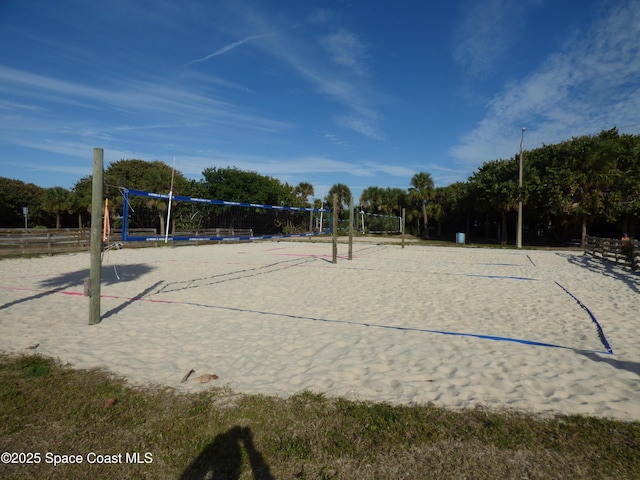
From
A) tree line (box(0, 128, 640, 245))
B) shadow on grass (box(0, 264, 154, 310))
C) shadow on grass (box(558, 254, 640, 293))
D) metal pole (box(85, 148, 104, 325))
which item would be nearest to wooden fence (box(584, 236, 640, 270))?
shadow on grass (box(558, 254, 640, 293))

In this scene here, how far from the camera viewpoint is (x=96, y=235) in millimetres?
4926

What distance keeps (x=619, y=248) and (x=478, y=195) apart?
1588 cm

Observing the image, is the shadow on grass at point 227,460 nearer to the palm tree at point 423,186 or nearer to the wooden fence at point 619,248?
the wooden fence at point 619,248

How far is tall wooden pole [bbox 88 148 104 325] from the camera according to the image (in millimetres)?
4844

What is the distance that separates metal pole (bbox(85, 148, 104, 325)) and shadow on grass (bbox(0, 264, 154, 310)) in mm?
1996

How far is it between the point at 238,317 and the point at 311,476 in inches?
141

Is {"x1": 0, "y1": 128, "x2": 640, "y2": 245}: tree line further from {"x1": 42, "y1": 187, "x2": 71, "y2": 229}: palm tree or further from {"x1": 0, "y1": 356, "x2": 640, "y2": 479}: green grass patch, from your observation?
{"x1": 0, "y1": 356, "x2": 640, "y2": 479}: green grass patch

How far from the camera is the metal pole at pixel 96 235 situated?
191 inches

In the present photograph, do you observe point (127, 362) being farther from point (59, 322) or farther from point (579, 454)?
point (579, 454)

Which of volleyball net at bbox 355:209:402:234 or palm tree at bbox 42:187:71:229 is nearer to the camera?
palm tree at bbox 42:187:71:229

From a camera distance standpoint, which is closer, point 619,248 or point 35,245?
point 619,248

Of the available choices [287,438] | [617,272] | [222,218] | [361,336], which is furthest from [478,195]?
[287,438]

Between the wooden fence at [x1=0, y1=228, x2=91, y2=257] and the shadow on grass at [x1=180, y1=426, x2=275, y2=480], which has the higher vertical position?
the wooden fence at [x1=0, y1=228, x2=91, y2=257]

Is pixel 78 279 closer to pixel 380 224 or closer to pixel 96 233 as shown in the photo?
pixel 96 233
